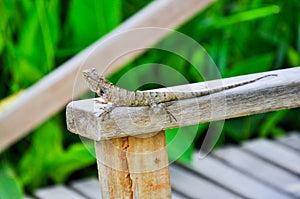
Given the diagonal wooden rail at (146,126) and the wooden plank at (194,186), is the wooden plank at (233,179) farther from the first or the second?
the diagonal wooden rail at (146,126)

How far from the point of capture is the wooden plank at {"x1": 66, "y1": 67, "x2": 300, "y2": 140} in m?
1.63

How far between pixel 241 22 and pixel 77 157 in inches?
41.0

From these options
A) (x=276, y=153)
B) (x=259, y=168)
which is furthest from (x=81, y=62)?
(x=276, y=153)

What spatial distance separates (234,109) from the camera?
1718 mm

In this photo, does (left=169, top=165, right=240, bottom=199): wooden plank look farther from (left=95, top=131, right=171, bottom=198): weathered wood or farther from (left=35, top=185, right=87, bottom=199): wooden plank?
(left=95, top=131, right=171, bottom=198): weathered wood

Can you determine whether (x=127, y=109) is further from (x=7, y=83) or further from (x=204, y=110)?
(x=7, y=83)

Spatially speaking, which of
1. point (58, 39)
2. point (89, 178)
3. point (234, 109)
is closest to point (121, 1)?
point (58, 39)

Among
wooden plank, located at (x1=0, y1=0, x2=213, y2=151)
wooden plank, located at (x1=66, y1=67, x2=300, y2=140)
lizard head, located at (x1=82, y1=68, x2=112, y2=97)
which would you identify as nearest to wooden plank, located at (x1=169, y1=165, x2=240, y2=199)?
wooden plank, located at (x1=0, y1=0, x2=213, y2=151)

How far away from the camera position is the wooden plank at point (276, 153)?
10.5ft

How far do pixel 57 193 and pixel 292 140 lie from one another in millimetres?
1072

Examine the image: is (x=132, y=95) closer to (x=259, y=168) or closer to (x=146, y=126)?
(x=146, y=126)

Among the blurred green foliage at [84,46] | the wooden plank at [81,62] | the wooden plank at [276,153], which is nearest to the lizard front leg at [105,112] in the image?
the wooden plank at [81,62]

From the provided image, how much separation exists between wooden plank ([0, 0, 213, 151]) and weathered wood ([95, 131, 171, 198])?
0.84 meters

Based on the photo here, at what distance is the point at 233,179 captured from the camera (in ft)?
10.1
